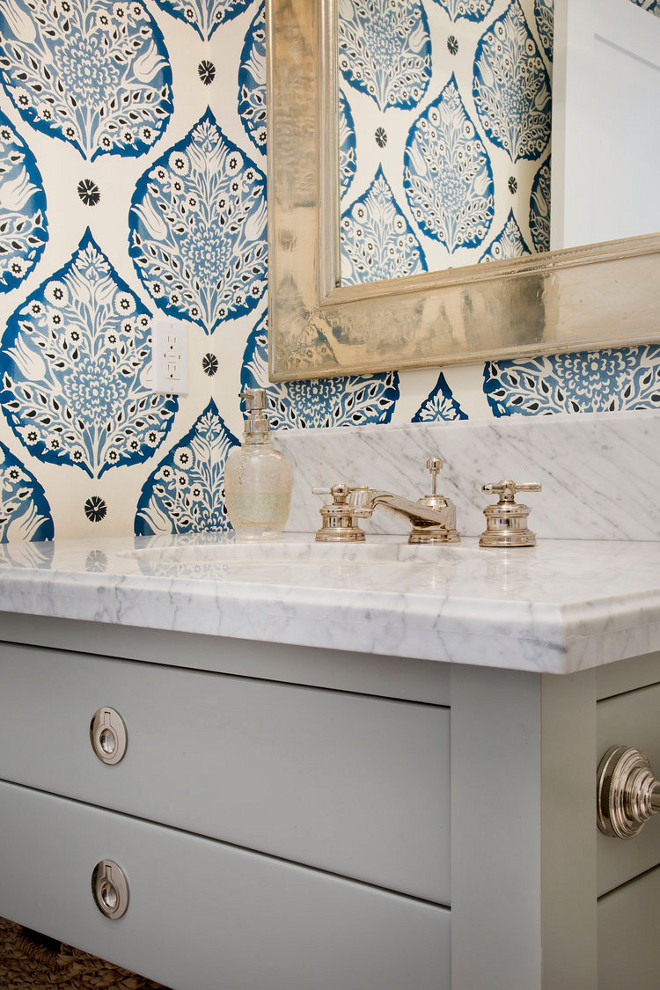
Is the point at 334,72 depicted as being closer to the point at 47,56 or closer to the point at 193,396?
the point at 47,56

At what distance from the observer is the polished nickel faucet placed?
95cm

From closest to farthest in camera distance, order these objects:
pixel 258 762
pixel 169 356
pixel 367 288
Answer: pixel 258 762, pixel 367 288, pixel 169 356

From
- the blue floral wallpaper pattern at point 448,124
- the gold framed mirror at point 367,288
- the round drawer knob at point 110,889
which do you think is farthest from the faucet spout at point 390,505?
the round drawer knob at point 110,889

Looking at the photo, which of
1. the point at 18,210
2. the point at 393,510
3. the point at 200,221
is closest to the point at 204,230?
the point at 200,221

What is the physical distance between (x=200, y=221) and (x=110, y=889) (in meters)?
1.02

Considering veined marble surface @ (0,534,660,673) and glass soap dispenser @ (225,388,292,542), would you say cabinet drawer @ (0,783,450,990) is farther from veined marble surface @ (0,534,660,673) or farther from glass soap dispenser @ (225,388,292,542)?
glass soap dispenser @ (225,388,292,542)

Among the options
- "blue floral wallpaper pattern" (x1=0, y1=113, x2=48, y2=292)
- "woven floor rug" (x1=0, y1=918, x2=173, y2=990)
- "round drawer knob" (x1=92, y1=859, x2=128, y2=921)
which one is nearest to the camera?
"round drawer knob" (x1=92, y1=859, x2=128, y2=921)

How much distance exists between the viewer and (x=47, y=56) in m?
1.10

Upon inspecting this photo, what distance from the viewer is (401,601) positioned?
466 mm

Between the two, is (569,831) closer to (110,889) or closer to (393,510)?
(110,889)

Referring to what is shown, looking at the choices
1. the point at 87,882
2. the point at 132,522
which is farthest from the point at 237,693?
the point at 132,522

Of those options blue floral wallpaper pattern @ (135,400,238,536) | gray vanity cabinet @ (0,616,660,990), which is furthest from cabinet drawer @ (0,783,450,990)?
blue floral wallpaper pattern @ (135,400,238,536)

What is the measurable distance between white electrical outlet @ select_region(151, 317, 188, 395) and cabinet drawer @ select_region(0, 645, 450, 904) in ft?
1.99

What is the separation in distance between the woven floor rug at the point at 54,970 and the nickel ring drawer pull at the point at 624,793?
570 millimetres
